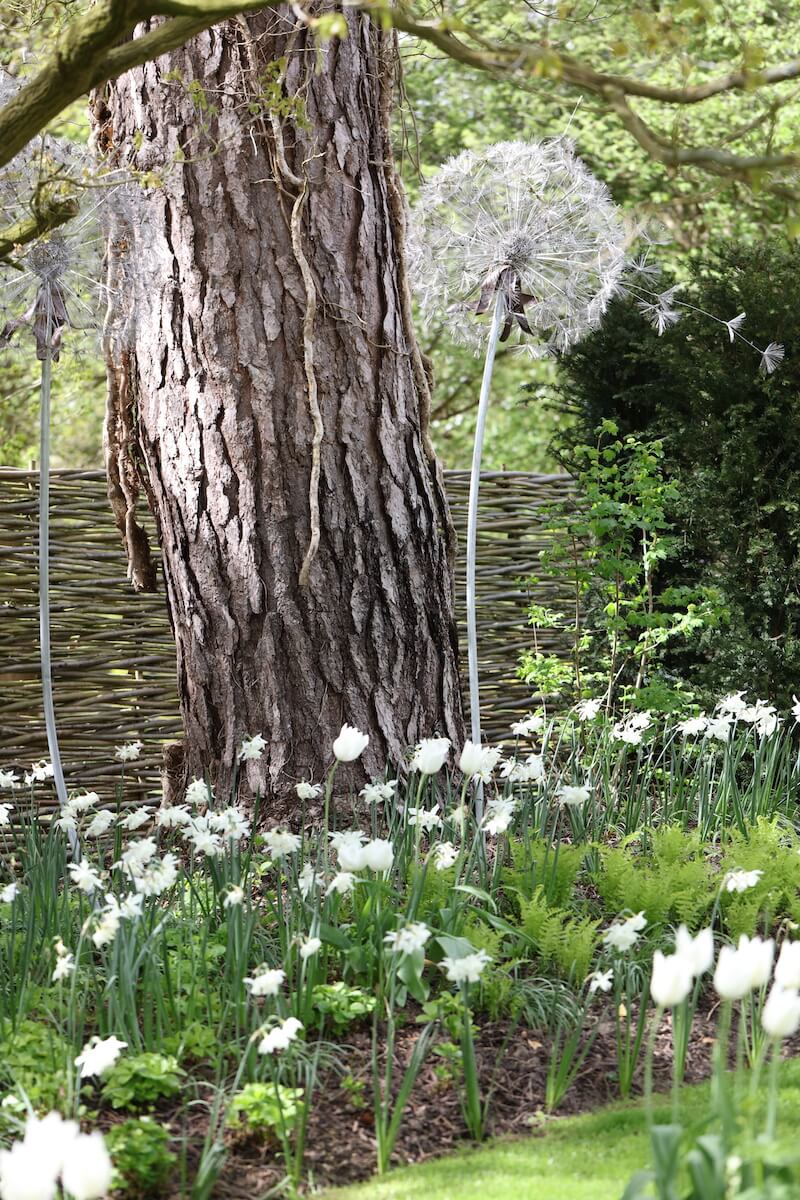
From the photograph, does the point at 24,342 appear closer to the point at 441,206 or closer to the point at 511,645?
the point at 441,206

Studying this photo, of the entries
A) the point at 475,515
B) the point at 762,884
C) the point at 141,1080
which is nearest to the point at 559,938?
the point at 762,884

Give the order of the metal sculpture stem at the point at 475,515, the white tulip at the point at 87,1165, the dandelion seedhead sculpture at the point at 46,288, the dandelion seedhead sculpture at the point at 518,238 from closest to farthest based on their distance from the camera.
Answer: the white tulip at the point at 87,1165 < the dandelion seedhead sculpture at the point at 46,288 < the metal sculpture stem at the point at 475,515 < the dandelion seedhead sculpture at the point at 518,238

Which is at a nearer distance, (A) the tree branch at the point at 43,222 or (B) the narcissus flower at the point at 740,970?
(B) the narcissus flower at the point at 740,970

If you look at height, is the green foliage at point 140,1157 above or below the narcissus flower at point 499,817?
below

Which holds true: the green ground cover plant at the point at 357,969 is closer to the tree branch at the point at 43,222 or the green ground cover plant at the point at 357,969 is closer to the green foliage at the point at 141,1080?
the green foliage at the point at 141,1080

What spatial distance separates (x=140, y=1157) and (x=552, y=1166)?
0.70m

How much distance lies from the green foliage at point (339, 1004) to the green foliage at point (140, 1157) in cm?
50

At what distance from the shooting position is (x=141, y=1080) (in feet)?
7.33

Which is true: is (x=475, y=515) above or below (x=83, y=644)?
above

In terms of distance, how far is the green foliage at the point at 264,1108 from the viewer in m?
2.10

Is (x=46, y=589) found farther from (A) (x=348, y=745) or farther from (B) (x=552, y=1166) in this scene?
(B) (x=552, y=1166)

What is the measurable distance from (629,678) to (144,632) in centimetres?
210

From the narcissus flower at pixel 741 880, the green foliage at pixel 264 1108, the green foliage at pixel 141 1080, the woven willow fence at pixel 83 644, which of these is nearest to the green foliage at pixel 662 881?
the narcissus flower at pixel 741 880

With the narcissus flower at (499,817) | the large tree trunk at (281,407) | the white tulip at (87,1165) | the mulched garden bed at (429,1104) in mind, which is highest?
the large tree trunk at (281,407)
